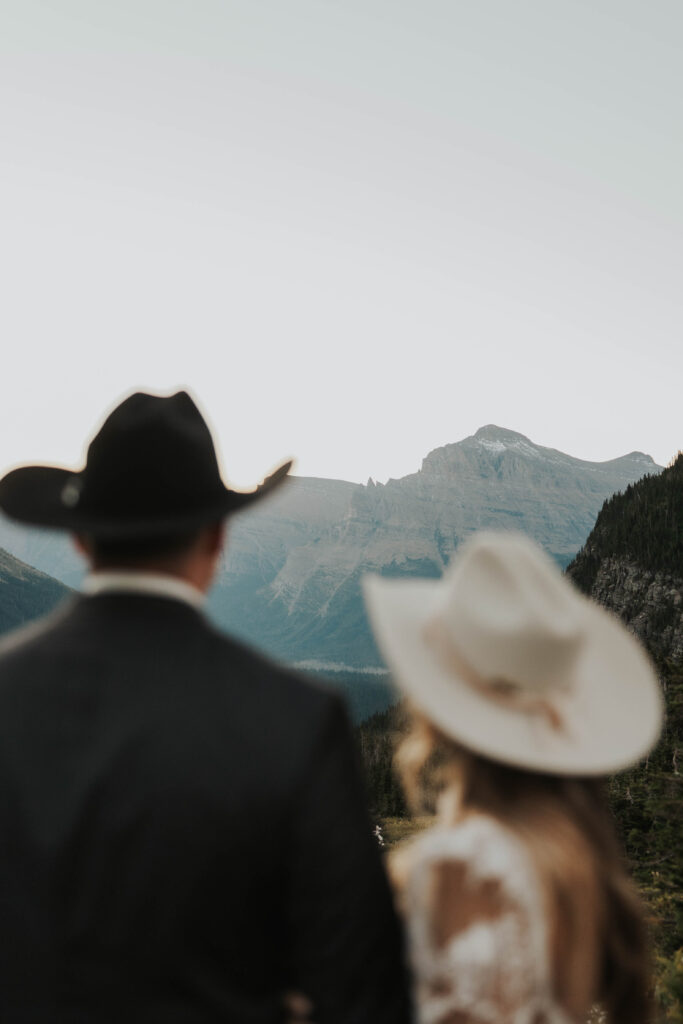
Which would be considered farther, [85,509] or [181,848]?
[85,509]

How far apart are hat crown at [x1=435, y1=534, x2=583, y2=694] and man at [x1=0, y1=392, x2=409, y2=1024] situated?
20.5 inches

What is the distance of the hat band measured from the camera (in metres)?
2.72

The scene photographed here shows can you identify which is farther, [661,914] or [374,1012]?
[661,914]

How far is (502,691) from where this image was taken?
109 inches

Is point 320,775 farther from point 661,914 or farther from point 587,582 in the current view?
point 587,582

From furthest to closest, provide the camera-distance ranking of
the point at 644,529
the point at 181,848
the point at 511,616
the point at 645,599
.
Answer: the point at 644,529, the point at 645,599, the point at 511,616, the point at 181,848

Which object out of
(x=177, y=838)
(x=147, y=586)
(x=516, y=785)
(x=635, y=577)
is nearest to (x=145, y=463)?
(x=147, y=586)

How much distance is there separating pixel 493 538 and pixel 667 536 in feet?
508

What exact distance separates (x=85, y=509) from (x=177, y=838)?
1055 mm

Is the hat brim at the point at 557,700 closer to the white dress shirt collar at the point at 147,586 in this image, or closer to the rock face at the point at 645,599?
the white dress shirt collar at the point at 147,586

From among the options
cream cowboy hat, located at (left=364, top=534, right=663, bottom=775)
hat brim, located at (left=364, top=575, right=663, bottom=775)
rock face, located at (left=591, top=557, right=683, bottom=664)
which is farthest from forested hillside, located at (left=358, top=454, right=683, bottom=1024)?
cream cowboy hat, located at (left=364, top=534, right=663, bottom=775)

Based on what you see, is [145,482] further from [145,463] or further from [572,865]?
[572,865]

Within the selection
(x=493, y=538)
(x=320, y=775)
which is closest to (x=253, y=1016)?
(x=320, y=775)

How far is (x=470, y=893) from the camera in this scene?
2400 mm
